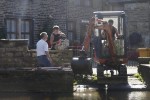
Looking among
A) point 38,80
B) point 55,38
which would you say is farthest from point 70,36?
point 38,80

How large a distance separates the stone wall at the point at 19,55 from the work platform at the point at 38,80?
2.25 m

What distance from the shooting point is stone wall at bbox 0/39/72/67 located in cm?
1594

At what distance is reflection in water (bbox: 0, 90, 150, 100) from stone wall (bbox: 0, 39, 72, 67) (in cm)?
325

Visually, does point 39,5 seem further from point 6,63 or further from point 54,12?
point 6,63

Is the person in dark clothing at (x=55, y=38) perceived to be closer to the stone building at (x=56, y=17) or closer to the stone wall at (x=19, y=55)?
the stone wall at (x=19, y=55)

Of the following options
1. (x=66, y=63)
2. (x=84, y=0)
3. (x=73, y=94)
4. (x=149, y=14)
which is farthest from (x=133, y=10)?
(x=73, y=94)

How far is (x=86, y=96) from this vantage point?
41.4 ft

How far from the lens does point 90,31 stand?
54.4ft

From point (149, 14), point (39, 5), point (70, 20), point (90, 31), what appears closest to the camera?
point (90, 31)

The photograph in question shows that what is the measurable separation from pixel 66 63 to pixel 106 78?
6.90 ft

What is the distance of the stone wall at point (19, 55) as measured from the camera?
15.9m

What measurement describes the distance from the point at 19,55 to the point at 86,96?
176 inches

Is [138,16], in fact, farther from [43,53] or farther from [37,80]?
[37,80]

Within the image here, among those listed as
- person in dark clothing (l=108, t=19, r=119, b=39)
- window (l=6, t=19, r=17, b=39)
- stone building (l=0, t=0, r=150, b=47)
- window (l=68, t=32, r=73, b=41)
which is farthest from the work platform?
window (l=68, t=32, r=73, b=41)
